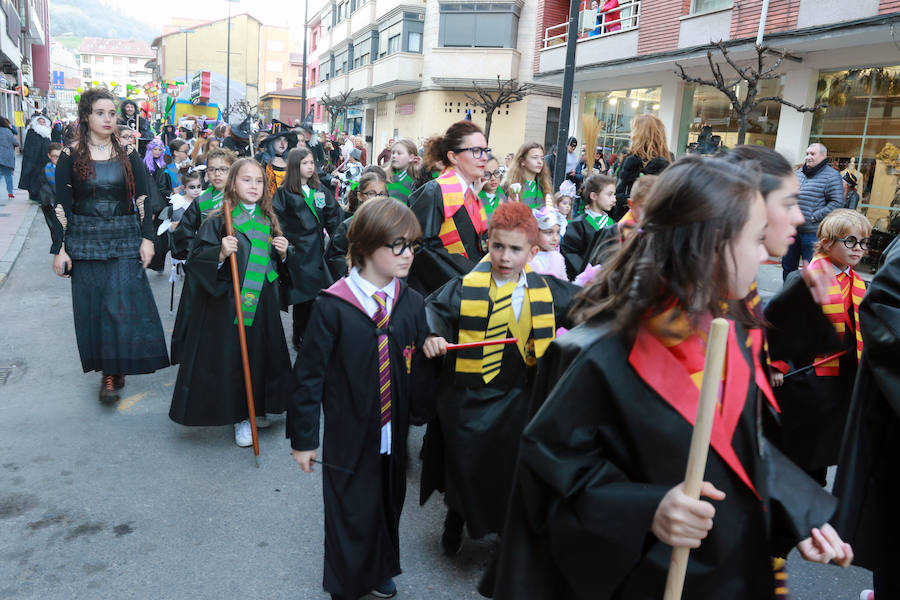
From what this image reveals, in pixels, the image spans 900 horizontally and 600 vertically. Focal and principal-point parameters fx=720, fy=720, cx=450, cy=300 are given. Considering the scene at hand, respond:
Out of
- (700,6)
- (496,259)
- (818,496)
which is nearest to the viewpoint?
(818,496)

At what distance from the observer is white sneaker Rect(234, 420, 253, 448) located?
187 inches

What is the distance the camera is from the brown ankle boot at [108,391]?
5.36m

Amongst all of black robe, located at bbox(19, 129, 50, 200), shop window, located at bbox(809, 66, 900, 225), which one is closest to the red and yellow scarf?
shop window, located at bbox(809, 66, 900, 225)

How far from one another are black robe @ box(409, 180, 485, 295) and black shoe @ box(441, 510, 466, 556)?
1.56 metres

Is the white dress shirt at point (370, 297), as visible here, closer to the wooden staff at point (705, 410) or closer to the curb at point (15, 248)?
the wooden staff at point (705, 410)

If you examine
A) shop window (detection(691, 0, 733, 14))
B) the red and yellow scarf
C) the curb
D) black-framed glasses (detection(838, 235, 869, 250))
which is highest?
shop window (detection(691, 0, 733, 14))

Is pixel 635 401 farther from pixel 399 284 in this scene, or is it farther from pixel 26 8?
pixel 26 8

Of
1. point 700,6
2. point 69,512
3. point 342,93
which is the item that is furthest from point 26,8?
point 69,512

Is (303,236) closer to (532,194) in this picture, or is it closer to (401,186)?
(401,186)

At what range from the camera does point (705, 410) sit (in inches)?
52.4

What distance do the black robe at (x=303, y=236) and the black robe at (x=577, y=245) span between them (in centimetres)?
217

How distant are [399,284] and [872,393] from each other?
1929 millimetres

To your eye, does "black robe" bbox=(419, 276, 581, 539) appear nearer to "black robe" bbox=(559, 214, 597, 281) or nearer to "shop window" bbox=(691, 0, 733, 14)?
"black robe" bbox=(559, 214, 597, 281)

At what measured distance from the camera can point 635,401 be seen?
156 cm
